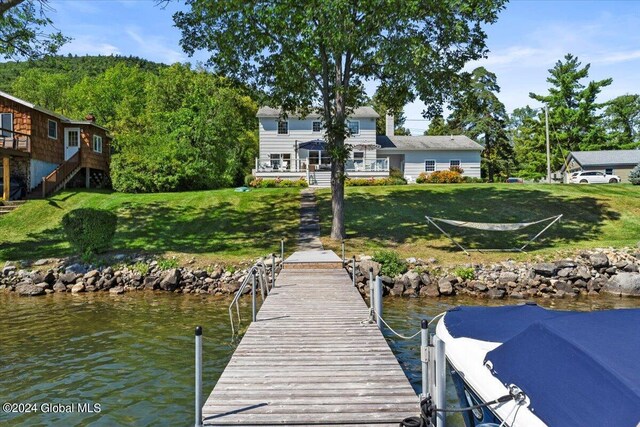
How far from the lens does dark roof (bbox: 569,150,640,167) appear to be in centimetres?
5044

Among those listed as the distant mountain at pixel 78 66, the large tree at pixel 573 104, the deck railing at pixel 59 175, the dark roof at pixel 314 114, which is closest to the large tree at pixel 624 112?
the large tree at pixel 573 104

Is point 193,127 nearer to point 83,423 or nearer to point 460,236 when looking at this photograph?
point 460,236

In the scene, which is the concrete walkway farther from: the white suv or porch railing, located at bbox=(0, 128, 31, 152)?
the white suv

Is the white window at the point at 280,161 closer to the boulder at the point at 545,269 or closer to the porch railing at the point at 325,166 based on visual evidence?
the porch railing at the point at 325,166

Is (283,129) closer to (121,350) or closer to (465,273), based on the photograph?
(465,273)

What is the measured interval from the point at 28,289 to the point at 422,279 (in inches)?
559

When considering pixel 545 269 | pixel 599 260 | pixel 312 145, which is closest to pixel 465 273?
pixel 545 269

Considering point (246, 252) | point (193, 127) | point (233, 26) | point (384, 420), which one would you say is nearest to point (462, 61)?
point (233, 26)

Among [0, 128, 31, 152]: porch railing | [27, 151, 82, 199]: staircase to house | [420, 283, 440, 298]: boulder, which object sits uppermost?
[0, 128, 31, 152]: porch railing

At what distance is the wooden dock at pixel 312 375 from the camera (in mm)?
5340

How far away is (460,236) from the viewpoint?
23.0 meters

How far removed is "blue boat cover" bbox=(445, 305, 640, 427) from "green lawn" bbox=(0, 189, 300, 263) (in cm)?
1517

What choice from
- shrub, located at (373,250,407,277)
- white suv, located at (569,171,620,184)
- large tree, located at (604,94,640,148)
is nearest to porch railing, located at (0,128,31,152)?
shrub, located at (373,250,407,277)

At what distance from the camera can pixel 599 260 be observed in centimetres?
1838
